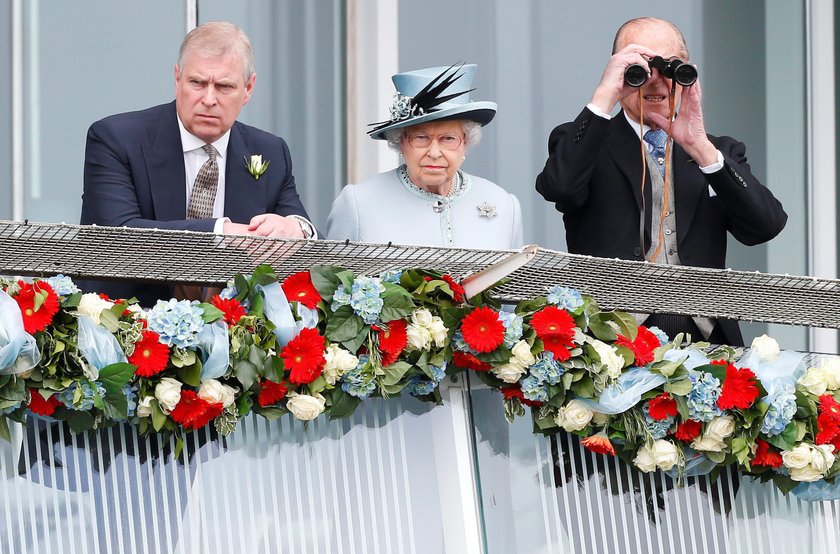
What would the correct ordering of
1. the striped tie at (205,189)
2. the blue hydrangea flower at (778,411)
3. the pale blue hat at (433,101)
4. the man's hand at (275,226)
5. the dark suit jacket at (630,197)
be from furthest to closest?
1. the pale blue hat at (433,101)
2. the dark suit jacket at (630,197)
3. the striped tie at (205,189)
4. the man's hand at (275,226)
5. the blue hydrangea flower at (778,411)

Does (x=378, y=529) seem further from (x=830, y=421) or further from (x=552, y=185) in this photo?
(x=552, y=185)

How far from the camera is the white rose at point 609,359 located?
11.0ft

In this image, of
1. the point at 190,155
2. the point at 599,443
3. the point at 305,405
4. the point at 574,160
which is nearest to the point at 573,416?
the point at 599,443

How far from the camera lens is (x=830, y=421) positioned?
11.7ft

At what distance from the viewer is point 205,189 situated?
4113mm

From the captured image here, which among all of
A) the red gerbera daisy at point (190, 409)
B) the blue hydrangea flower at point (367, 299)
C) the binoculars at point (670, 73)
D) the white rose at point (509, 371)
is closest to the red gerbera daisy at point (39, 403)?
the red gerbera daisy at point (190, 409)

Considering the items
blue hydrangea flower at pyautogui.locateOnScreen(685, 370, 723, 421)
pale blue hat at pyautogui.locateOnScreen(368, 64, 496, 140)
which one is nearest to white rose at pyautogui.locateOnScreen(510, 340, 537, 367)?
blue hydrangea flower at pyautogui.locateOnScreen(685, 370, 723, 421)

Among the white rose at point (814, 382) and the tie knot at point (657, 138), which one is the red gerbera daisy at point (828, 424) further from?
the tie knot at point (657, 138)

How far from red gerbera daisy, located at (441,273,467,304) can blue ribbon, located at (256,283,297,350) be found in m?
0.33

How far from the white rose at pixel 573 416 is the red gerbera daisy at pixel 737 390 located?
305 millimetres

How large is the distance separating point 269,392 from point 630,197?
148 cm

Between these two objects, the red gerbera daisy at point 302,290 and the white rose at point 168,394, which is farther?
the red gerbera daisy at point 302,290

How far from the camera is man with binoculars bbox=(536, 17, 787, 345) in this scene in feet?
13.6

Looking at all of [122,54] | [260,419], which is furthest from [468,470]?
[122,54]
